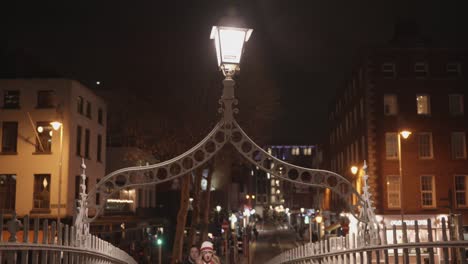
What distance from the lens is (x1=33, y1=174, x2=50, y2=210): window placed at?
34094 mm

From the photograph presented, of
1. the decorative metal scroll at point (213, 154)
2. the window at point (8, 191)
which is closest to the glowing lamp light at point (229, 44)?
the decorative metal scroll at point (213, 154)

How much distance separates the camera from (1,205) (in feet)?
113

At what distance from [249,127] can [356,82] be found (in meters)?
19.3

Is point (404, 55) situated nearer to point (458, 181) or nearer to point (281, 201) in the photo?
point (458, 181)

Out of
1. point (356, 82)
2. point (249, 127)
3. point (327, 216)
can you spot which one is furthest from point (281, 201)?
point (249, 127)

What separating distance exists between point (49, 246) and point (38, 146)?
28.8 m

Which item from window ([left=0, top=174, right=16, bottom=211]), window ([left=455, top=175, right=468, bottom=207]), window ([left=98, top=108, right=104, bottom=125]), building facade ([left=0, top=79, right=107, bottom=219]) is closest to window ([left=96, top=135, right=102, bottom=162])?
window ([left=98, top=108, right=104, bottom=125])

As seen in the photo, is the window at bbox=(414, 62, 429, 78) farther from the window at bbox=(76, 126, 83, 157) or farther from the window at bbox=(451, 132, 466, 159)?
the window at bbox=(76, 126, 83, 157)

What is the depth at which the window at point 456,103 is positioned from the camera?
46.2 meters

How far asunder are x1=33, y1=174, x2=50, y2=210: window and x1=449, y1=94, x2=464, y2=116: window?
3103cm

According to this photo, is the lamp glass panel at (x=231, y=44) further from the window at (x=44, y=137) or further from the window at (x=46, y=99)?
the window at (x=46, y=99)

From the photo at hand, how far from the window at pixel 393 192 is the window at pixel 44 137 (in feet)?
83.9

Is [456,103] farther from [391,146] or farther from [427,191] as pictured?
[427,191]

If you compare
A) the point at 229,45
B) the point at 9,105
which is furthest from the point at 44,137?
the point at 229,45
